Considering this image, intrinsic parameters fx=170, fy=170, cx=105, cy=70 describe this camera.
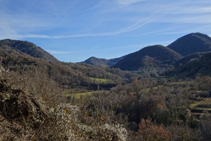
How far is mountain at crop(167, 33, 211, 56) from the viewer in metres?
156

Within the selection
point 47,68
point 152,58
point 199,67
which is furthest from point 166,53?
point 47,68

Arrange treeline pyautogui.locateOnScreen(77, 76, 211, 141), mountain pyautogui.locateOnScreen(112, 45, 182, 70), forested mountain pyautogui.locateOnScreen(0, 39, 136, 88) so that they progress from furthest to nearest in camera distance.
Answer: mountain pyautogui.locateOnScreen(112, 45, 182, 70), treeline pyautogui.locateOnScreen(77, 76, 211, 141), forested mountain pyautogui.locateOnScreen(0, 39, 136, 88)

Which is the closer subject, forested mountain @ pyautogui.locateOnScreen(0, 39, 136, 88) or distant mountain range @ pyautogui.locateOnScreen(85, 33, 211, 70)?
forested mountain @ pyautogui.locateOnScreen(0, 39, 136, 88)

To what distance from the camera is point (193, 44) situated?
555 ft

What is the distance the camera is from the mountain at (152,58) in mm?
148975

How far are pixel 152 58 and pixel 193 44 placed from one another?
4776cm

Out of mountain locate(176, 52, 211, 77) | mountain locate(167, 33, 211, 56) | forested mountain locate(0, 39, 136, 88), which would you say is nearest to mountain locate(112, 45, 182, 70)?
mountain locate(167, 33, 211, 56)

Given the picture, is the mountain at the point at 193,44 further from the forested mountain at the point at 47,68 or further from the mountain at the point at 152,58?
the forested mountain at the point at 47,68

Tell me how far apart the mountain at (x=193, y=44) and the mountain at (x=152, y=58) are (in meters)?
19.1

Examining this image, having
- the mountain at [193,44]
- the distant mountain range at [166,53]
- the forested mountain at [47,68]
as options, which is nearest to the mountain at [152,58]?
the distant mountain range at [166,53]

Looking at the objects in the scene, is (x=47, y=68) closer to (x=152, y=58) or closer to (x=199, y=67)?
(x=199, y=67)

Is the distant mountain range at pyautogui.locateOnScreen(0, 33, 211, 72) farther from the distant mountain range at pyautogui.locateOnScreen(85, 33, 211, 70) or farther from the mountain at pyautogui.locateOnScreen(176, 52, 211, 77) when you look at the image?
the mountain at pyautogui.locateOnScreen(176, 52, 211, 77)

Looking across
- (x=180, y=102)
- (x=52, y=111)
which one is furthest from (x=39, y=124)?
(x=180, y=102)

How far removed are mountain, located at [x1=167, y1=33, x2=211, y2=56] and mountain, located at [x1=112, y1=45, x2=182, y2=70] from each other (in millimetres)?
19125
